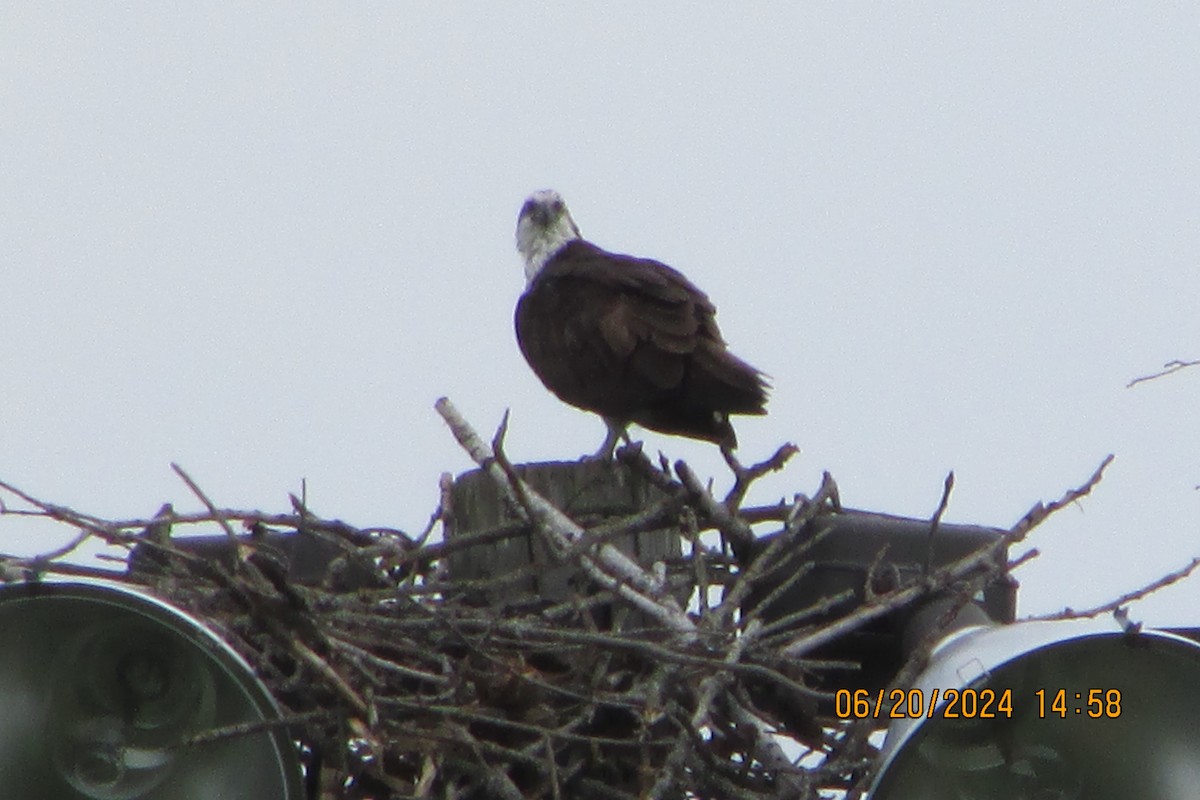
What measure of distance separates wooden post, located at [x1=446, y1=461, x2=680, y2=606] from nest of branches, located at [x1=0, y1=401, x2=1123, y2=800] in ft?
0.07

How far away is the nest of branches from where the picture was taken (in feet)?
11.2

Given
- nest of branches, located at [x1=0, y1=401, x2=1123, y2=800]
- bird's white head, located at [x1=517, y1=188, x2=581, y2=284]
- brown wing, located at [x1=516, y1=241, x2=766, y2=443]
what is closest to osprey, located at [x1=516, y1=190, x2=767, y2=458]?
brown wing, located at [x1=516, y1=241, x2=766, y2=443]

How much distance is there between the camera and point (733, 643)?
3611 millimetres

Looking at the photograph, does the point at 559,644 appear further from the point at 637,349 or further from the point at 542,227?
the point at 542,227

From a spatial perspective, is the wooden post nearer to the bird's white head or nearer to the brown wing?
the brown wing

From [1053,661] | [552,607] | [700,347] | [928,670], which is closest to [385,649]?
[552,607]

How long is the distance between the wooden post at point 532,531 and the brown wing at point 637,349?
4.14 ft

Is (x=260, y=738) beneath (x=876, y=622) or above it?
beneath

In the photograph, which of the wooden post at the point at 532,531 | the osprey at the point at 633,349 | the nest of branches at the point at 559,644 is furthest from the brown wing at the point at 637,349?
the nest of branches at the point at 559,644

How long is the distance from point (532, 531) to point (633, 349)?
2077 mm

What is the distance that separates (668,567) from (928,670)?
1.53 m

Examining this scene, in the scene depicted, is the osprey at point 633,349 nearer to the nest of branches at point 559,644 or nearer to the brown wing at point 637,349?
the brown wing at point 637,349

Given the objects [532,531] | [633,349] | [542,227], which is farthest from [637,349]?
[542,227]

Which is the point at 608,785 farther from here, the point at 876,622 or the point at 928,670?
the point at 928,670
